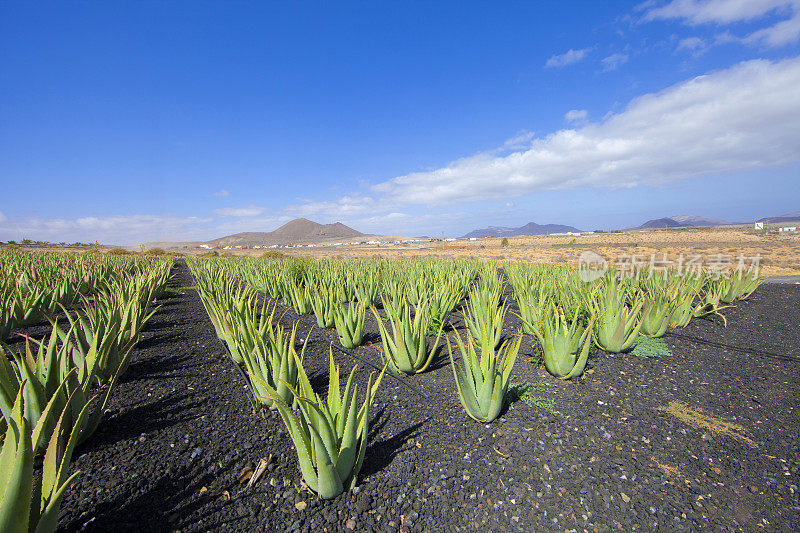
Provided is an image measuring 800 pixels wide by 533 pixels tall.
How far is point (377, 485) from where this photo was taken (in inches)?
73.0

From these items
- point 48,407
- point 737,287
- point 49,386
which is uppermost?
point 48,407

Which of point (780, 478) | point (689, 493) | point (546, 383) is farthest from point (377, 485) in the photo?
point (780, 478)

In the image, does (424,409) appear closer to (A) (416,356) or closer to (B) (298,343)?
(A) (416,356)

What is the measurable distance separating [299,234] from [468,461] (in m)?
122

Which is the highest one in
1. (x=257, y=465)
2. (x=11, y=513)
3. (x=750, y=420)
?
(x=11, y=513)

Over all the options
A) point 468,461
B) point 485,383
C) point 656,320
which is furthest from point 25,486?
point 656,320

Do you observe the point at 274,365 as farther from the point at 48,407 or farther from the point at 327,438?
the point at 48,407

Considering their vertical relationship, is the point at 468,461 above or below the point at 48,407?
below

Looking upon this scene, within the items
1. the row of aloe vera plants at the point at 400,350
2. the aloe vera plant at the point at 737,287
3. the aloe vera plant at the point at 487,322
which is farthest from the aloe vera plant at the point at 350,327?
the aloe vera plant at the point at 737,287

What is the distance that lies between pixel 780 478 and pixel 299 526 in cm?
262

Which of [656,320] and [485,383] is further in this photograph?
[656,320]

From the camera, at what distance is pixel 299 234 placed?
118 m

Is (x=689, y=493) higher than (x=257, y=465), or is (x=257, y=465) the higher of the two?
(x=257, y=465)

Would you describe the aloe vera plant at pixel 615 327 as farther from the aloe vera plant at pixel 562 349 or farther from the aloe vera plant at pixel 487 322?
the aloe vera plant at pixel 487 322
